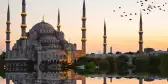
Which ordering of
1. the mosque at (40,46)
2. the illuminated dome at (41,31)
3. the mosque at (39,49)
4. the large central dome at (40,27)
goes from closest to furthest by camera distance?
the mosque at (39,49), the mosque at (40,46), the illuminated dome at (41,31), the large central dome at (40,27)

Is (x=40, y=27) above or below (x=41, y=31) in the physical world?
above

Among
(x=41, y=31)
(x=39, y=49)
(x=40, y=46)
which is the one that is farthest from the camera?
(x=41, y=31)

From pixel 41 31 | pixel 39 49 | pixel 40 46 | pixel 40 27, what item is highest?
pixel 40 27

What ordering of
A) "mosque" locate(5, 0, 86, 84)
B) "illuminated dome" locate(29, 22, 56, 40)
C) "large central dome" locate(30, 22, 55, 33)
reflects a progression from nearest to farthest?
1. "mosque" locate(5, 0, 86, 84)
2. "illuminated dome" locate(29, 22, 56, 40)
3. "large central dome" locate(30, 22, 55, 33)

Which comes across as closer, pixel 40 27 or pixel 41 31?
pixel 41 31

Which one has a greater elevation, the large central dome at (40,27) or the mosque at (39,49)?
the large central dome at (40,27)

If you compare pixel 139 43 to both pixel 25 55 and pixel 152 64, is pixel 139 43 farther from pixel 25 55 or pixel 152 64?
pixel 25 55

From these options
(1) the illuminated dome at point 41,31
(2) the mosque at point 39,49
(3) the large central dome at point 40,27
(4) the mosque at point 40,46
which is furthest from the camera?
(3) the large central dome at point 40,27

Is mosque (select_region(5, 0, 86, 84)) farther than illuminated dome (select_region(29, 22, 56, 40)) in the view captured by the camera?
No

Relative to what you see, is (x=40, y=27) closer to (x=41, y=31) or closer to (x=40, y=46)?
(x=41, y=31)

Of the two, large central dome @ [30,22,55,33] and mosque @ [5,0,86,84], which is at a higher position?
large central dome @ [30,22,55,33]

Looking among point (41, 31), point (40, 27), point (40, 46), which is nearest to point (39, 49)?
point (40, 46)

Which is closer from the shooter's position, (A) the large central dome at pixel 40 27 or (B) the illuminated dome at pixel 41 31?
(B) the illuminated dome at pixel 41 31

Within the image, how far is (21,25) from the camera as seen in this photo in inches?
3863
